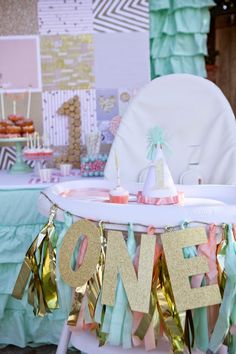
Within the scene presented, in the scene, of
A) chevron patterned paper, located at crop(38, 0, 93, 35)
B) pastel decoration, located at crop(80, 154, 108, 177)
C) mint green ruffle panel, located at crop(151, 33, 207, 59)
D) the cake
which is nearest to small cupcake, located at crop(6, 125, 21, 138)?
the cake

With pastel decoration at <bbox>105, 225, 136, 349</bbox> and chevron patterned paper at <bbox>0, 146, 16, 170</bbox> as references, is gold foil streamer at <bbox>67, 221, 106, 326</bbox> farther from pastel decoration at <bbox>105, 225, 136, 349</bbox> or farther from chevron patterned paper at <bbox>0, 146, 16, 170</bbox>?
chevron patterned paper at <bbox>0, 146, 16, 170</bbox>

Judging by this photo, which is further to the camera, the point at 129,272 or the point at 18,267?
the point at 18,267

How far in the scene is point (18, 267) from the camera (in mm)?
1724

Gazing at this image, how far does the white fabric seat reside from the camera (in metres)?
1.65

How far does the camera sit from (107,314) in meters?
0.94

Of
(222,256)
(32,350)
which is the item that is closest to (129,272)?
(222,256)

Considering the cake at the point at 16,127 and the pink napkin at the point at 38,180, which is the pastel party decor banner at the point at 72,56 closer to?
the cake at the point at 16,127

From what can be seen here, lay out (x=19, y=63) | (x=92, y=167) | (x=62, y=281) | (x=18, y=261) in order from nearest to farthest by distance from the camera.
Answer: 1. (x=62, y=281)
2. (x=18, y=261)
3. (x=92, y=167)
4. (x=19, y=63)

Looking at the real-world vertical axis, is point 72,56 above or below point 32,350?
above

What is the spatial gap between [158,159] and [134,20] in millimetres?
1283

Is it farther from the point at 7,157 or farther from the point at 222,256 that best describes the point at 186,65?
the point at 222,256

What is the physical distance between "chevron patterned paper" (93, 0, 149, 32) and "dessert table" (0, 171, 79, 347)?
84 cm

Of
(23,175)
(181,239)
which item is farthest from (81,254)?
(23,175)

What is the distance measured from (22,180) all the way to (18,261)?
34 cm
